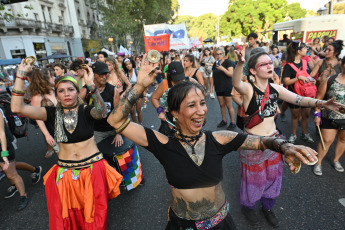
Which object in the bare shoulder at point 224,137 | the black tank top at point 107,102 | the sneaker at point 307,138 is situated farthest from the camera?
the sneaker at point 307,138

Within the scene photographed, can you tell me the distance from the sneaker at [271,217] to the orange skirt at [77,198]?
2.01 meters

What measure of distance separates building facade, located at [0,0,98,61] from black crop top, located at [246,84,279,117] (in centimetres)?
2568

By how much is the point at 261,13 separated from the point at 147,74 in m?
42.2

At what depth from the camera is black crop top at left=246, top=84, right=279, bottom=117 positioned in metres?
2.54

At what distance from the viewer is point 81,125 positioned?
2.45m

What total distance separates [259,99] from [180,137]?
4.41ft

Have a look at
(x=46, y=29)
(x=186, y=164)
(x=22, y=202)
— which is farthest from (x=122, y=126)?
(x=46, y=29)

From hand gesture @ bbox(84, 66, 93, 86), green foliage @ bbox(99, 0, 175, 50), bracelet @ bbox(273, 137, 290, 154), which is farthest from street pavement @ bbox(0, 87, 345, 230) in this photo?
green foliage @ bbox(99, 0, 175, 50)

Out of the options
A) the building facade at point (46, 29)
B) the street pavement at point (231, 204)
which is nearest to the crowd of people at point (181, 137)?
the street pavement at point (231, 204)

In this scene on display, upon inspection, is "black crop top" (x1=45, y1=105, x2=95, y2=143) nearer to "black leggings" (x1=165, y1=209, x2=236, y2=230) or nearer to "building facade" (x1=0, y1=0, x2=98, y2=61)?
"black leggings" (x1=165, y1=209, x2=236, y2=230)

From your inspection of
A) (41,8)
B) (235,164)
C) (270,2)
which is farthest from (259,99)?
(270,2)

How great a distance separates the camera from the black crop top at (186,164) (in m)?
1.58

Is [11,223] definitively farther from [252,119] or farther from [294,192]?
[294,192]

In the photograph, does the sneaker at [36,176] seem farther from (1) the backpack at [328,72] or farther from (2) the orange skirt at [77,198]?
(1) the backpack at [328,72]
